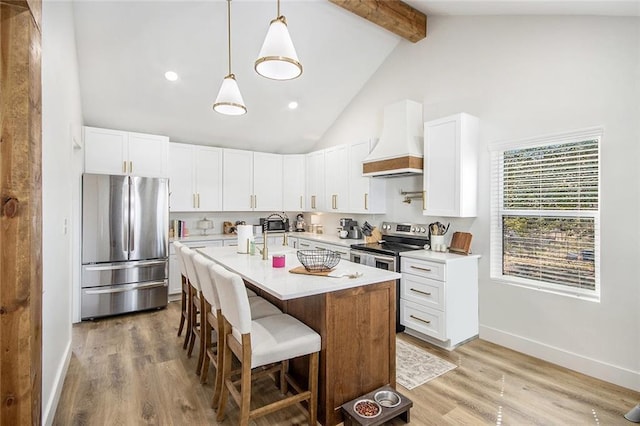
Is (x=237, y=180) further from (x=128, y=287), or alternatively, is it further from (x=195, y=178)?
(x=128, y=287)

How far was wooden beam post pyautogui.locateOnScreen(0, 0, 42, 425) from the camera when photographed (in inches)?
50.3

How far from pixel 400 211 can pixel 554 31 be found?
243 cm

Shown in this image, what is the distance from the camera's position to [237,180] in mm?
5504

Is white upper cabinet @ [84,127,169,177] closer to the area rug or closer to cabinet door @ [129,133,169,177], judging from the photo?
cabinet door @ [129,133,169,177]

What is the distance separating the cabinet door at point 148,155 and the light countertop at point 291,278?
7.91ft

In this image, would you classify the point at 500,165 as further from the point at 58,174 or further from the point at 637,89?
the point at 58,174

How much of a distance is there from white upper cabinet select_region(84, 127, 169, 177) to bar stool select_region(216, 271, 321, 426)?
3.32 metres

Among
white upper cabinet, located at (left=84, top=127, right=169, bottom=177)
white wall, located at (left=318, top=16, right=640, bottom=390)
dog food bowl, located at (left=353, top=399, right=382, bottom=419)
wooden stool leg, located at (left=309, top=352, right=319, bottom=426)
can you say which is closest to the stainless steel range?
white wall, located at (left=318, top=16, right=640, bottom=390)

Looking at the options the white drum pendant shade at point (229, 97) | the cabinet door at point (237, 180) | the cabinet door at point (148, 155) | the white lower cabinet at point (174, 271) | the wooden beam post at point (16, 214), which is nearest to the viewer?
the wooden beam post at point (16, 214)

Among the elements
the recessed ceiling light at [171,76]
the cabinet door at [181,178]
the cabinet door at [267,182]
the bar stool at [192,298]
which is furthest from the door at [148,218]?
the cabinet door at [267,182]

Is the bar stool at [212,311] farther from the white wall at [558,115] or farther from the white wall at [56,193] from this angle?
the white wall at [558,115]

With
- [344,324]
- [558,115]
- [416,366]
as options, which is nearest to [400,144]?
Result: [558,115]

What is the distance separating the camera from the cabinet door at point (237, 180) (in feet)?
17.7

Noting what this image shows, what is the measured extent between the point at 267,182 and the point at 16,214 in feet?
14.8
